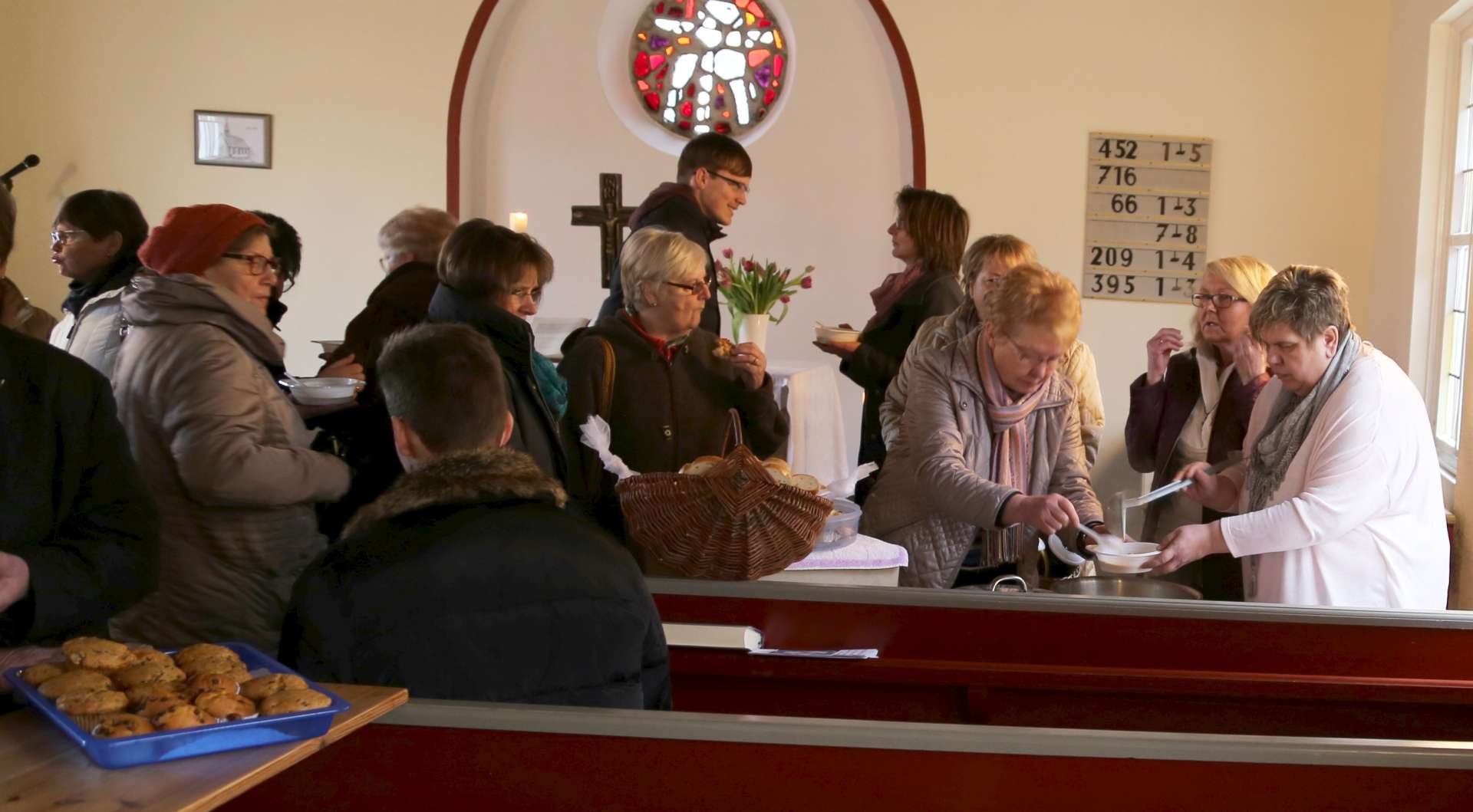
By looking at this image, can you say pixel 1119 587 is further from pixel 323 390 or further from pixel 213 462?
pixel 213 462

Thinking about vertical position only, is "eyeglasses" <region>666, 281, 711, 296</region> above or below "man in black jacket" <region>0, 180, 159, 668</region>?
above

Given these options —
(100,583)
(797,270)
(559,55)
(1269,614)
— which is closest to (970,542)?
(1269,614)

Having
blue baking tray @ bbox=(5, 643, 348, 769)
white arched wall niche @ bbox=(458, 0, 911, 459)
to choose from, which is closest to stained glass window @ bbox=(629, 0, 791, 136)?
white arched wall niche @ bbox=(458, 0, 911, 459)

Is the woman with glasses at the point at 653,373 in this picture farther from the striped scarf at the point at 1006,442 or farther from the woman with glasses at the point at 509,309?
the striped scarf at the point at 1006,442

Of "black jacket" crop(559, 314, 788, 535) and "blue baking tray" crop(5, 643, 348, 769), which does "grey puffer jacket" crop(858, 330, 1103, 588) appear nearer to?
"black jacket" crop(559, 314, 788, 535)

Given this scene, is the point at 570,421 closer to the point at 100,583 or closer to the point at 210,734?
the point at 100,583

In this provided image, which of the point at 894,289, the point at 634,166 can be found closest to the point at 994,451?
the point at 894,289

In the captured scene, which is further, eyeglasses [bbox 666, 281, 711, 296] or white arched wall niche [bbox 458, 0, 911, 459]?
white arched wall niche [bbox 458, 0, 911, 459]

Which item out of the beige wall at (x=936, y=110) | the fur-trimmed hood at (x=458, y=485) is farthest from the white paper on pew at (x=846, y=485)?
the beige wall at (x=936, y=110)

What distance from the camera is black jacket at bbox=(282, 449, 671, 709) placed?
1.82 metres

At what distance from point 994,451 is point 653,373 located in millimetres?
857

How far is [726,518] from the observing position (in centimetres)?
278

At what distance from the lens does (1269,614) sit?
2818 mm

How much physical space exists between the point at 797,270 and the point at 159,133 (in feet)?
11.7
